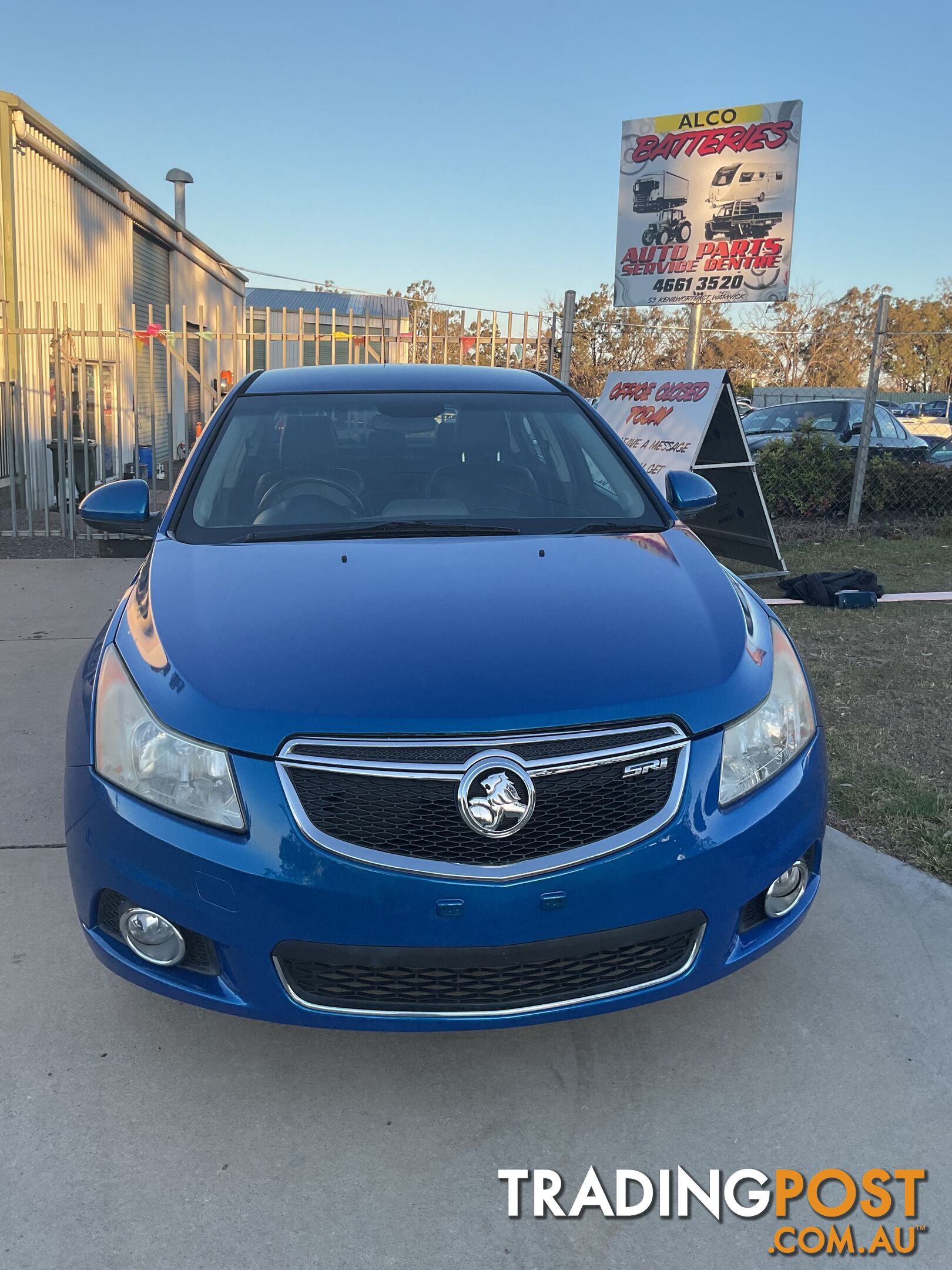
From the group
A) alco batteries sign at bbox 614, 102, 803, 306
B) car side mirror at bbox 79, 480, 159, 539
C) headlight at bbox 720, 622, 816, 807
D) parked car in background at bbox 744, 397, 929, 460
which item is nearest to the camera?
headlight at bbox 720, 622, 816, 807

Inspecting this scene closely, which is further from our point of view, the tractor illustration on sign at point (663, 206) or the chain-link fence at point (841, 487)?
the tractor illustration on sign at point (663, 206)

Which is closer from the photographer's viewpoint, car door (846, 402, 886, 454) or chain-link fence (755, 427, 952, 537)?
chain-link fence (755, 427, 952, 537)

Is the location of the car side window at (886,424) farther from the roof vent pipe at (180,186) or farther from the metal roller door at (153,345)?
the roof vent pipe at (180,186)

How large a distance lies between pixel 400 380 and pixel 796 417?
41.1 feet

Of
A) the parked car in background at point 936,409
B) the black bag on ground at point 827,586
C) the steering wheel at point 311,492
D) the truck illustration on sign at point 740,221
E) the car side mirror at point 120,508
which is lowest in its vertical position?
the black bag on ground at point 827,586

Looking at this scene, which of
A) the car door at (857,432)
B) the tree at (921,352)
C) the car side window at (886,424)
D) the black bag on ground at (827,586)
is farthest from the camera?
the tree at (921,352)

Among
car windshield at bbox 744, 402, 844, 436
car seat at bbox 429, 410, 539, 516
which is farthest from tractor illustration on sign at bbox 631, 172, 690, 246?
car seat at bbox 429, 410, 539, 516

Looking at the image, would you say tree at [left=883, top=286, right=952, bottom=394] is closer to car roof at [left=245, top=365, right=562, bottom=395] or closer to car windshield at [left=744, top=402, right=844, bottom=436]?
car windshield at [left=744, top=402, right=844, bottom=436]

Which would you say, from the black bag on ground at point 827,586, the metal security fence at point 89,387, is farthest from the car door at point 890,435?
the black bag on ground at point 827,586

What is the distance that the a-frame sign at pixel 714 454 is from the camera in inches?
313

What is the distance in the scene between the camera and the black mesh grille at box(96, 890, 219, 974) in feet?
6.96

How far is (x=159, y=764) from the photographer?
213 cm
